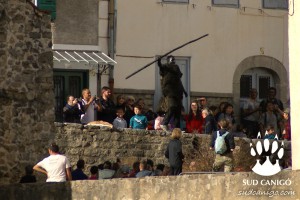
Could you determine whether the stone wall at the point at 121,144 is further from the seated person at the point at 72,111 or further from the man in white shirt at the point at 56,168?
the man in white shirt at the point at 56,168

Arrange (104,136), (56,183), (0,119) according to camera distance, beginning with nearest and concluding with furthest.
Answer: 1. (56,183)
2. (0,119)
3. (104,136)

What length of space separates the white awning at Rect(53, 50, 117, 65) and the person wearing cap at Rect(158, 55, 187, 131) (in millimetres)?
3326

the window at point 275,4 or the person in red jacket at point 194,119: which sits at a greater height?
the window at point 275,4

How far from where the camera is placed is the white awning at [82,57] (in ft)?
141

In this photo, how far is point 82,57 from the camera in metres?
43.4

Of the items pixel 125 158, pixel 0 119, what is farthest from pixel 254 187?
pixel 125 158

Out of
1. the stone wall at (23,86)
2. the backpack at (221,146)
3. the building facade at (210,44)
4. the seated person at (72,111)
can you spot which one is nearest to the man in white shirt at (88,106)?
the seated person at (72,111)

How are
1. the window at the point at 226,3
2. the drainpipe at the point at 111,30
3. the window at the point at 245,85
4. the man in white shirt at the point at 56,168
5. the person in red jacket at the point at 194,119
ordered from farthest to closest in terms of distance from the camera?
the window at the point at 245,85
the window at the point at 226,3
the drainpipe at the point at 111,30
the person in red jacket at the point at 194,119
the man in white shirt at the point at 56,168

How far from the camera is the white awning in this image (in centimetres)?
4306

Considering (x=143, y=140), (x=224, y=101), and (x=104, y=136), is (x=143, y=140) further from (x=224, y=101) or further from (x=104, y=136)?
(x=224, y=101)

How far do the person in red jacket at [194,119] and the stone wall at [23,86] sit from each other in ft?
16.5

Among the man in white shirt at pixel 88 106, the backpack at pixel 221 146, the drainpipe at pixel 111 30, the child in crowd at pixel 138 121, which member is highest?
the drainpipe at pixel 111 30

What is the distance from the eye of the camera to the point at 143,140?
40.5m

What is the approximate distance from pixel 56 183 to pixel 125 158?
840cm
